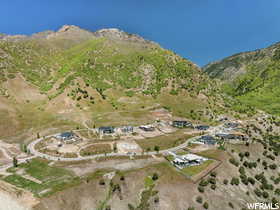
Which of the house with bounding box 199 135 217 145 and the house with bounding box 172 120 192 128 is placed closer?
the house with bounding box 199 135 217 145

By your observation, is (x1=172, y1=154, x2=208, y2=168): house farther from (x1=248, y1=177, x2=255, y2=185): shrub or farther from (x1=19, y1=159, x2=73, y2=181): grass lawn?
(x1=19, y1=159, x2=73, y2=181): grass lawn

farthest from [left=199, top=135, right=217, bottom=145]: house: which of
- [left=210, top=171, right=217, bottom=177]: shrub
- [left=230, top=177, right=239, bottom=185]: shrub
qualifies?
[left=210, top=171, right=217, bottom=177]: shrub

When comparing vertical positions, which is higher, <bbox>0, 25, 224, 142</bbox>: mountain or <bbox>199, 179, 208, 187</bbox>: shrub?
<bbox>0, 25, 224, 142</bbox>: mountain

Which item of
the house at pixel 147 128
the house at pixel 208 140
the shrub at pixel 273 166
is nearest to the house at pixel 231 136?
the house at pixel 208 140

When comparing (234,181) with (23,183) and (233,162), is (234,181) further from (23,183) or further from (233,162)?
(23,183)

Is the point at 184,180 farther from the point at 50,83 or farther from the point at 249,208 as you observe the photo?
the point at 50,83

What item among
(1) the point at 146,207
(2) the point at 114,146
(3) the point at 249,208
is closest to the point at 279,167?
(3) the point at 249,208

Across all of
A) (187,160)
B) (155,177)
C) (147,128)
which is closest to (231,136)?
(187,160)
